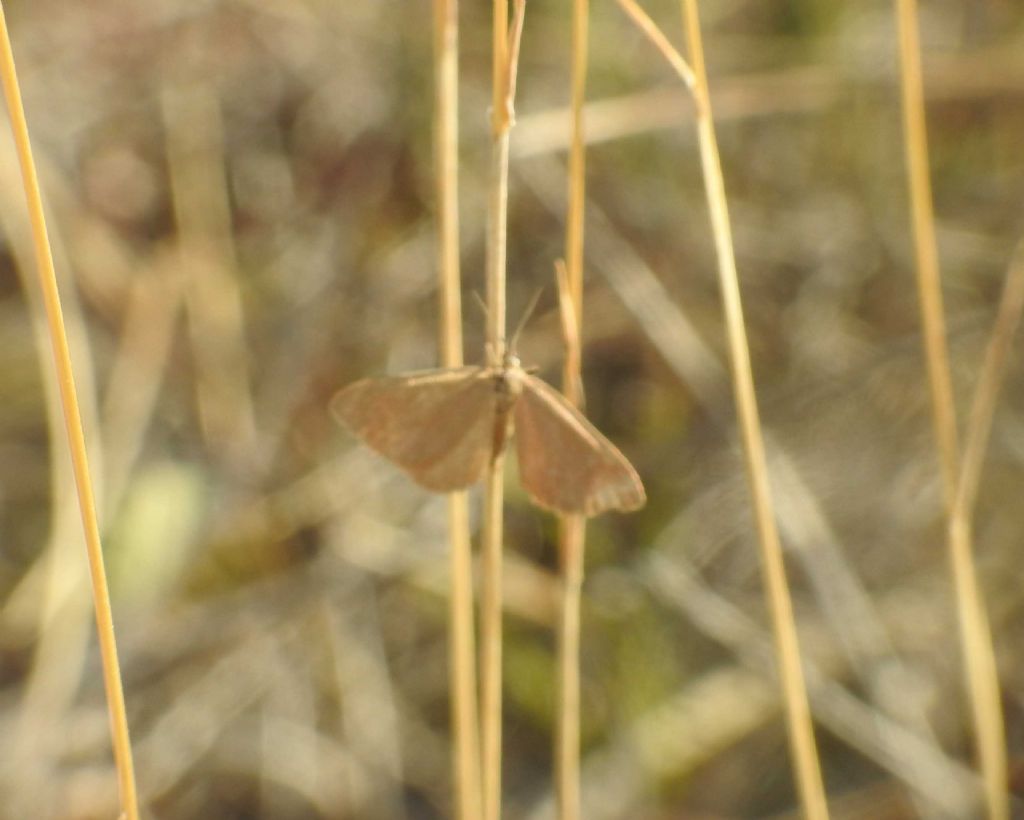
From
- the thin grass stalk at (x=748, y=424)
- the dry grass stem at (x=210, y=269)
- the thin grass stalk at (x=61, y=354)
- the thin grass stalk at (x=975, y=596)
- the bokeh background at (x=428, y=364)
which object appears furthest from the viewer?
the dry grass stem at (x=210, y=269)

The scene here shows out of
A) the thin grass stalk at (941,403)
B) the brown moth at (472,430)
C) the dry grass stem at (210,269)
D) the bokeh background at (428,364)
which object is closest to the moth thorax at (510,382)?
the brown moth at (472,430)

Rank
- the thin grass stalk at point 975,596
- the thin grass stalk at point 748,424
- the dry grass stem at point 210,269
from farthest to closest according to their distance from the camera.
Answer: the dry grass stem at point 210,269
the thin grass stalk at point 975,596
the thin grass stalk at point 748,424

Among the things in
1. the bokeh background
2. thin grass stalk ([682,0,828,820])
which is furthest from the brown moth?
the bokeh background

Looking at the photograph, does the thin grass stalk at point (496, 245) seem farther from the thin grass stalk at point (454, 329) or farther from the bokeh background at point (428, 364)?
the bokeh background at point (428, 364)

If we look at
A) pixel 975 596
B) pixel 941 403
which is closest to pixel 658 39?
pixel 941 403

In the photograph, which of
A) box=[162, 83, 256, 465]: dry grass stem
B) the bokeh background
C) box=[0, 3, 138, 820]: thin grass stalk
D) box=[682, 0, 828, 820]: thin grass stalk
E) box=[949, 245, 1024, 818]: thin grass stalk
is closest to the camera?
box=[0, 3, 138, 820]: thin grass stalk

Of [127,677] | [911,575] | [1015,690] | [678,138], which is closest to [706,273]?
[678,138]

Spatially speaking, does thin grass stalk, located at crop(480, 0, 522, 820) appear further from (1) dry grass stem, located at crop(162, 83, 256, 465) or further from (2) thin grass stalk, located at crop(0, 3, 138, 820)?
(1) dry grass stem, located at crop(162, 83, 256, 465)

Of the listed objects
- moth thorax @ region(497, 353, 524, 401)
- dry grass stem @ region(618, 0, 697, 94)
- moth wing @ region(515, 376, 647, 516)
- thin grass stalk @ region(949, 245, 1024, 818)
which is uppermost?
dry grass stem @ region(618, 0, 697, 94)
